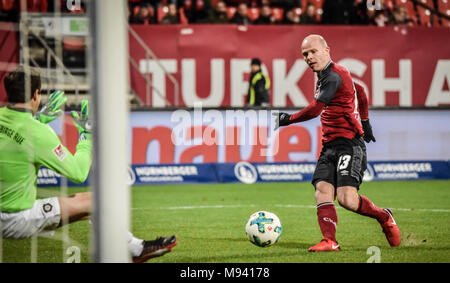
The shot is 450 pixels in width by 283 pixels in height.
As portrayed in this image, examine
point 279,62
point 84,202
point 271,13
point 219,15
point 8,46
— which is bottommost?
point 84,202

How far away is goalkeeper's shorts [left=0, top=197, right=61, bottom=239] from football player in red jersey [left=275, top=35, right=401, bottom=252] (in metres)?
2.36

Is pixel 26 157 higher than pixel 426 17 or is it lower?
lower

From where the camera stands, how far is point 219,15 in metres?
19.7

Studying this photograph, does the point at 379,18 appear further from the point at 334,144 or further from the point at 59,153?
the point at 59,153

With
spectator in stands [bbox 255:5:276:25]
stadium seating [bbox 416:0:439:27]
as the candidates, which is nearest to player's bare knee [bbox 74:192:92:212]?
spectator in stands [bbox 255:5:276:25]

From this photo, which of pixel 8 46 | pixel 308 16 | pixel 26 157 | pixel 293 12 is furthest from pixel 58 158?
pixel 293 12

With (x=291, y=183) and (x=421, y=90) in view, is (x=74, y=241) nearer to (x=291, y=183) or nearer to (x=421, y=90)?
(x=291, y=183)

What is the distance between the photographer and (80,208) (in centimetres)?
626

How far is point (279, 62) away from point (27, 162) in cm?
1398

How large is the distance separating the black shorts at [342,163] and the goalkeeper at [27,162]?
227 cm

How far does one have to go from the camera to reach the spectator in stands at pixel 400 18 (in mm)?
20191

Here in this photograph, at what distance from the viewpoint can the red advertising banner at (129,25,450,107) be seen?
19.3 metres

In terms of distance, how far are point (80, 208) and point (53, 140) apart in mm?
665

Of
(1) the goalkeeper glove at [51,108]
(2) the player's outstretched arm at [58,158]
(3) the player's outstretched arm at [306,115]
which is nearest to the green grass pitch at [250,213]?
(3) the player's outstretched arm at [306,115]
